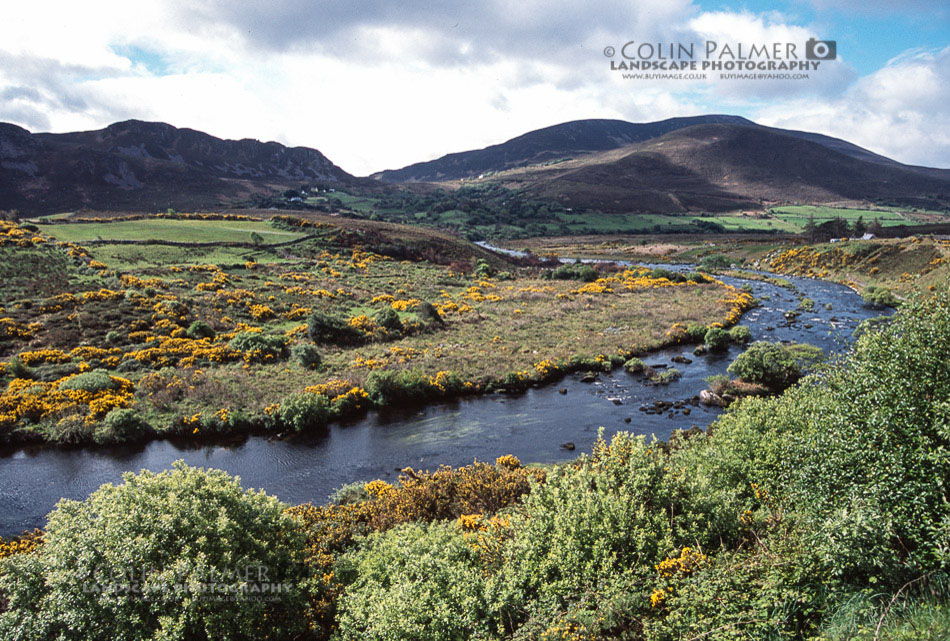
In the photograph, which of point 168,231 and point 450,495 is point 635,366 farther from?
point 168,231

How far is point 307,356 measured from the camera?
36656 mm

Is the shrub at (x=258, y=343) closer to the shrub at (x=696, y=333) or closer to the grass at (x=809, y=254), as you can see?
the shrub at (x=696, y=333)

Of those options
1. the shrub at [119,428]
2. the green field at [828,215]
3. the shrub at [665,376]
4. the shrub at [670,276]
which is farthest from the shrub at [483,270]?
the green field at [828,215]

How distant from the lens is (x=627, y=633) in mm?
9375

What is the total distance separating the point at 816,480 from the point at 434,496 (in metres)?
13.4

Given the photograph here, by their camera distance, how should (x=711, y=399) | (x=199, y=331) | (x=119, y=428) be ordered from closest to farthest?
(x=119, y=428) → (x=711, y=399) → (x=199, y=331)

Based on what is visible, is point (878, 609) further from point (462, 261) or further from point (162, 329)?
point (462, 261)

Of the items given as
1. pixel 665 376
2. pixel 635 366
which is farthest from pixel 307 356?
pixel 665 376

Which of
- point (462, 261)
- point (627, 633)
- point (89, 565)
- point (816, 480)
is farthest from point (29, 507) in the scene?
point (462, 261)

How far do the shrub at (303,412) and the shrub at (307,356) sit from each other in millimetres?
6526

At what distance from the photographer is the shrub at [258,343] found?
1490 inches

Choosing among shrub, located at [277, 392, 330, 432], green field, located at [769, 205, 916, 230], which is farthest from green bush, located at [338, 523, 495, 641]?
green field, located at [769, 205, 916, 230]

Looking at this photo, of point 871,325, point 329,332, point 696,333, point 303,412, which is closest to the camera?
point 871,325

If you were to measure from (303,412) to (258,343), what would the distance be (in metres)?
12.2
